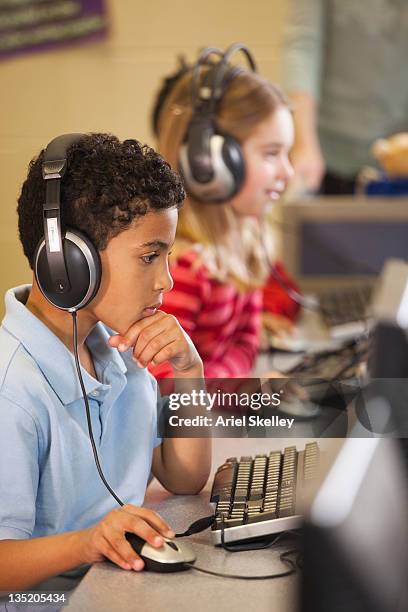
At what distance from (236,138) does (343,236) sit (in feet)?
3.17

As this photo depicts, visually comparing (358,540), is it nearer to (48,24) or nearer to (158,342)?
(158,342)

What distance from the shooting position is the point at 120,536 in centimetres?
68

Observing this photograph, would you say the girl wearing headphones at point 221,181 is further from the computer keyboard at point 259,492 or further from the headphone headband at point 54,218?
the headphone headband at point 54,218

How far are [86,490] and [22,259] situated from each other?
0.67 feet

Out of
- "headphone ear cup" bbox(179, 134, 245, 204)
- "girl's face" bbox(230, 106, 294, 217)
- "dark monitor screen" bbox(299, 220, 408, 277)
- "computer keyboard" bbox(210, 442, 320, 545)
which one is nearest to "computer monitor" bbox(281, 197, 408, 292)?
"dark monitor screen" bbox(299, 220, 408, 277)

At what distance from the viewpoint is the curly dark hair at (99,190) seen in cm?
69

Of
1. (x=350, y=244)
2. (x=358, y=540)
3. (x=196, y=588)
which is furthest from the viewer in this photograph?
(x=350, y=244)

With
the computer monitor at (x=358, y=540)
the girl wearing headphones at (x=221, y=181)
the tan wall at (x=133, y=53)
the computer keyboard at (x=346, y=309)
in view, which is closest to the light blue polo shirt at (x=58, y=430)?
the girl wearing headphones at (x=221, y=181)

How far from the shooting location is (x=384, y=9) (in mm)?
2523

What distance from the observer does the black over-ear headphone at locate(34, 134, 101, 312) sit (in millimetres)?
677

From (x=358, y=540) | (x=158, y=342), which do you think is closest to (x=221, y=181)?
(x=158, y=342)

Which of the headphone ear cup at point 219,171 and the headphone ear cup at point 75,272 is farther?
the headphone ear cup at point 219,171

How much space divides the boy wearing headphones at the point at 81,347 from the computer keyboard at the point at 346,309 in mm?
805

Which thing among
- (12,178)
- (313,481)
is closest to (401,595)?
(313,481)
